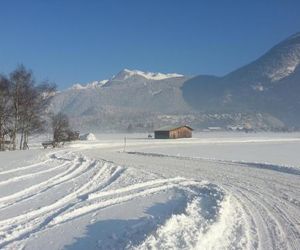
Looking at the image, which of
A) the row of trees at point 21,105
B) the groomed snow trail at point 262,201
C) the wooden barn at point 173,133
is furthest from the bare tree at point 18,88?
the wooden barn at point 173,133

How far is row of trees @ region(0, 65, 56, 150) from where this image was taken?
4691cm

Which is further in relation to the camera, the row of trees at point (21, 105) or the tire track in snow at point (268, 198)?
the row of trees at point (21, 105)

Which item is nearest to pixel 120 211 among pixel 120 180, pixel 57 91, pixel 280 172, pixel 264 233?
pixel 264 233

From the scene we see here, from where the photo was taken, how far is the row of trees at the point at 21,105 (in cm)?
4691

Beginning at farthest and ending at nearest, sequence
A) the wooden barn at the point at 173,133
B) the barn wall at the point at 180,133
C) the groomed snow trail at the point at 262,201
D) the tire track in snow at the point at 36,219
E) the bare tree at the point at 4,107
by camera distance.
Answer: the barn wall at the point at 180,133 → the wooden barn at the point at 173,133 → the bare tree at the point at 4,107 → the tire track in snow at the point at 36,219 → the groomed snow trail at the point at 262,201

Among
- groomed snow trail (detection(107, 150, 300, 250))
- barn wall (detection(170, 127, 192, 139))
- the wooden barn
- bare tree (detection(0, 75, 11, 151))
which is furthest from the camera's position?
barn wall (detection(170, 127, 192, 139))

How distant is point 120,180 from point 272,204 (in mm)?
6879

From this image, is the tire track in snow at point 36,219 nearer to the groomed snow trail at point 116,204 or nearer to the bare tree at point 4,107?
the groomed snow trail at point 116,204

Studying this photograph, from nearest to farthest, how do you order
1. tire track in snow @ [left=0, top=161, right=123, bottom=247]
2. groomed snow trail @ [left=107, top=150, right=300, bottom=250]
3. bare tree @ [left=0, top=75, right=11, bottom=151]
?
groomed snow trail @ [left=107, top=150, right=300, bottom=250] → tire track in snow @ [left=0, top=161, right=123, bottom=247] → bare tree @ [left=0, top=75, right=11, bottom=151]

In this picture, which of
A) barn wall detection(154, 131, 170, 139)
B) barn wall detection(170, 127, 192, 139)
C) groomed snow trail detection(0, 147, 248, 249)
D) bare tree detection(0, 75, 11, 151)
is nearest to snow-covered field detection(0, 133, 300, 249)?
groomed snow trail detection(0, 147, 248, 249)

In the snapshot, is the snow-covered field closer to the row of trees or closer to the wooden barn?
the row of trees

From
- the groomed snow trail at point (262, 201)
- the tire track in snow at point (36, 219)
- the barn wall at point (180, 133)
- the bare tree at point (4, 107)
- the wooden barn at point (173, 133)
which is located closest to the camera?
the groomed snow trail at point (262, 201)

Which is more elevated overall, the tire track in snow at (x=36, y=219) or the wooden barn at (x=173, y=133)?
the wooden barn at (x=173, y=133)

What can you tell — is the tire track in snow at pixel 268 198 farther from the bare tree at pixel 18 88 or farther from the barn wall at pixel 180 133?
the barn wall at pixel 180 133
